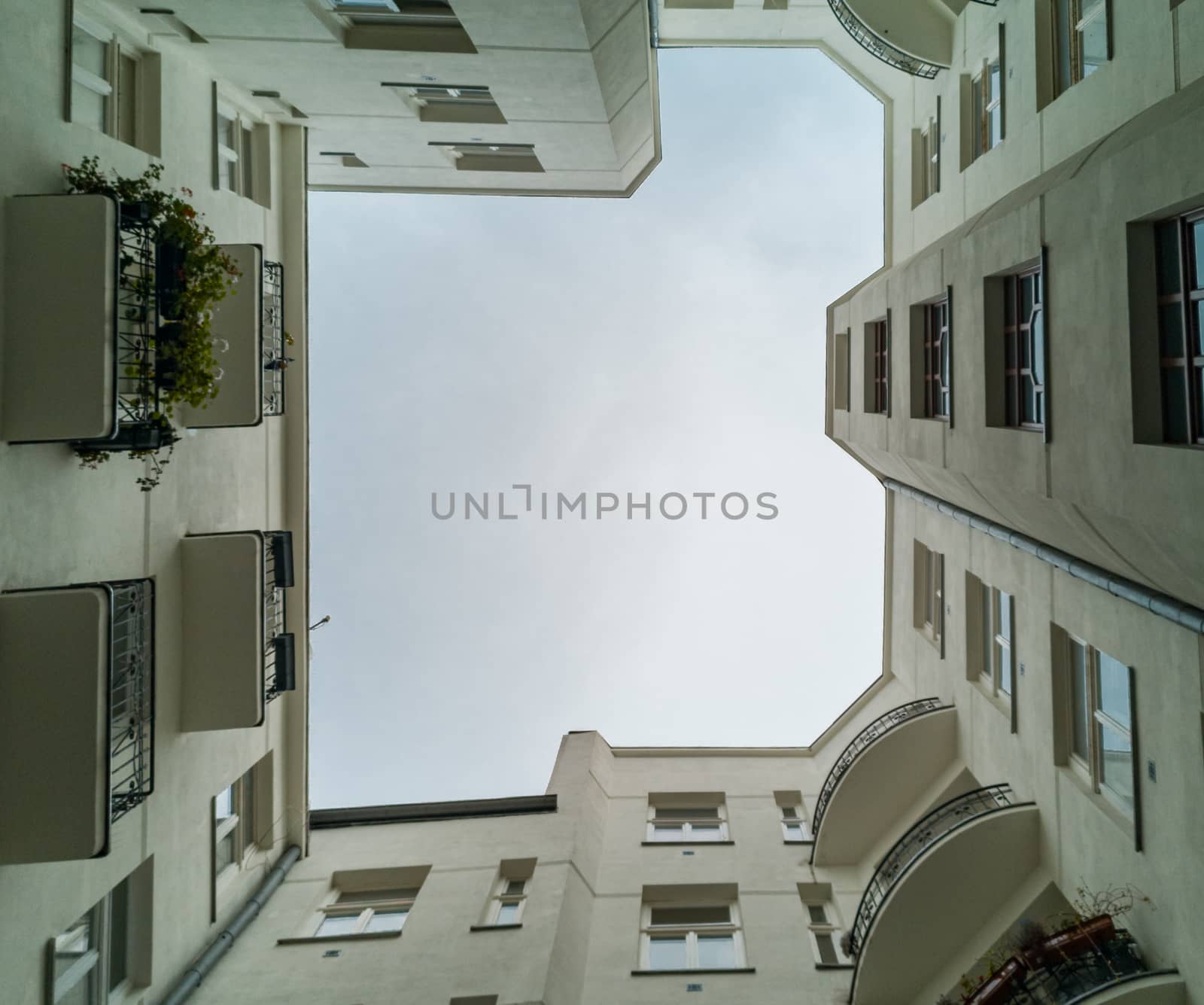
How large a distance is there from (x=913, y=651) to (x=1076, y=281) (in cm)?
983

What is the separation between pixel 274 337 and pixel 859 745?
40.7 ft

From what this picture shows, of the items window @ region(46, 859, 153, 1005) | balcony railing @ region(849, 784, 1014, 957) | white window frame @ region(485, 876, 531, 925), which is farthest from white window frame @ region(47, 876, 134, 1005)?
balcony railing @ region(849, 784, 1014, 957)

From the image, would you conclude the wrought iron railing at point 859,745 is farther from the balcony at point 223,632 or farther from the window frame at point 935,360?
the balcony at point 223,632

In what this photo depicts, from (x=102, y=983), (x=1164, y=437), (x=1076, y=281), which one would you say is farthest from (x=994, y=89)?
(x=102, y=983)

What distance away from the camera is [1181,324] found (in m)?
6.14

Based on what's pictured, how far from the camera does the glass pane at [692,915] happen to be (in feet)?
39.3

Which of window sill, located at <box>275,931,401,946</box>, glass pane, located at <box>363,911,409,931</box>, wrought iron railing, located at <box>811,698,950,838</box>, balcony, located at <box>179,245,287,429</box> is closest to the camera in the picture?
balcony, located at <box>179,245,287,429</box>

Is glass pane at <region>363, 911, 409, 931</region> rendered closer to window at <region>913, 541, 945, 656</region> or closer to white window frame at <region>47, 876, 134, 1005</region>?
white window frame at <region>47, 876, 134, 1005</region>

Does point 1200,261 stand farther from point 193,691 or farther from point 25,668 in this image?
point 193,691

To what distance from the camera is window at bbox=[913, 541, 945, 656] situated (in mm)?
14539

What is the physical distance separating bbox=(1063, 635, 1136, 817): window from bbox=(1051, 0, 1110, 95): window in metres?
6.86

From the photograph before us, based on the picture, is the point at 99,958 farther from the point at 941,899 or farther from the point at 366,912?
the point at 941,899

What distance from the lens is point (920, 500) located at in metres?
13.8

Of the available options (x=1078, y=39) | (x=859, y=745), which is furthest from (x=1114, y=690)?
(x=1078, y=39)
